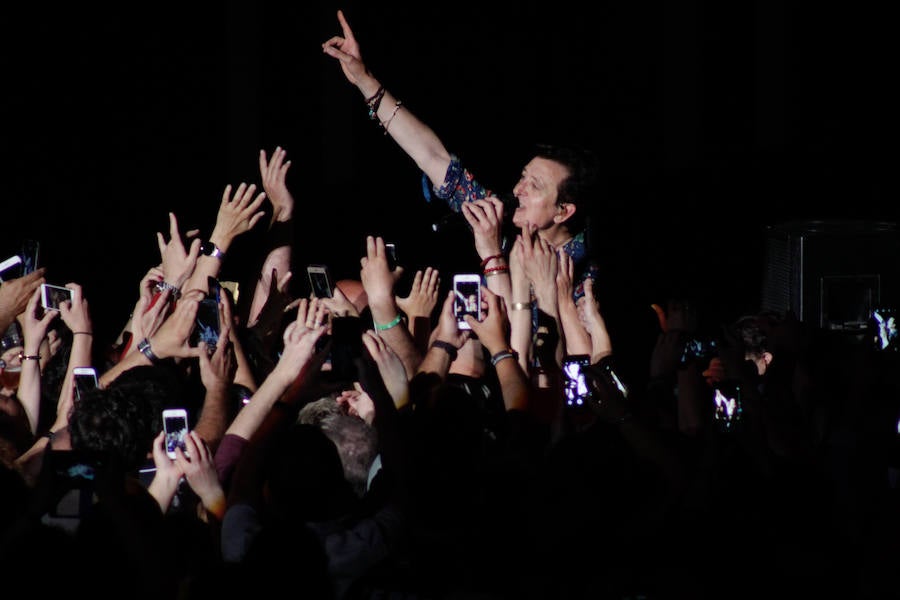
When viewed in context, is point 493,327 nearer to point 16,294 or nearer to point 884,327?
point 16,294

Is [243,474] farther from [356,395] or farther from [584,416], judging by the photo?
[584,416]

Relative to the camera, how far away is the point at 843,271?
19.6 ft

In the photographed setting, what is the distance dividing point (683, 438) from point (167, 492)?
1.33 m

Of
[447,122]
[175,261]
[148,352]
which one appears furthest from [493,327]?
[447,122]

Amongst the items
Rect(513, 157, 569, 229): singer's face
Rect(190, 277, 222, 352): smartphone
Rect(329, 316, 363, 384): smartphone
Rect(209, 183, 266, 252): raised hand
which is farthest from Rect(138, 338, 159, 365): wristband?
Rect(513, 157, 569, 229): singer's face

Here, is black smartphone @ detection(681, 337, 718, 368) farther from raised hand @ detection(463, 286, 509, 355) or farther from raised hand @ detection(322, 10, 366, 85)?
raised hand @ detection(322, 10, 366, 85)

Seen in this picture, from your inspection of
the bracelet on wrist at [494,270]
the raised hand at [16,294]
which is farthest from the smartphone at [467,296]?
the raised hand at [16,294]

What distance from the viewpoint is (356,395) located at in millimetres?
3553

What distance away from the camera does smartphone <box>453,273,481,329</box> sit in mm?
3471

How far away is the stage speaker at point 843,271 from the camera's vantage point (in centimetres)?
595

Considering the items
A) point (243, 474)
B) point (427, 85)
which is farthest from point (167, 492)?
point (427, 85)

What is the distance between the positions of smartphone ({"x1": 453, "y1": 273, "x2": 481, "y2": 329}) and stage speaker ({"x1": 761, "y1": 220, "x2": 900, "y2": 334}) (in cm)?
302

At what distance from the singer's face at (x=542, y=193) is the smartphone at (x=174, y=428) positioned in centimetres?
207

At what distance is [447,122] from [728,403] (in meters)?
3.59
